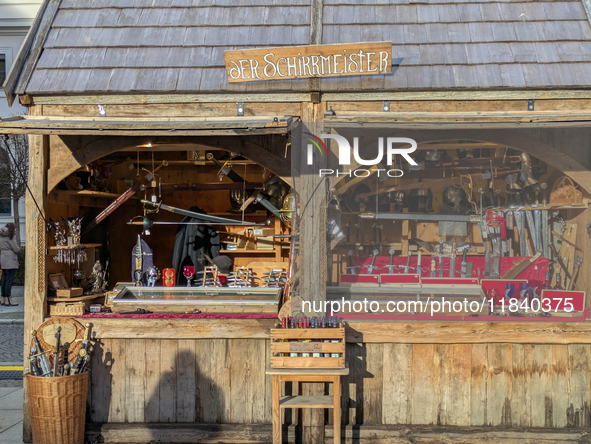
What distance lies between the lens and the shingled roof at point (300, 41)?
5.96 metres

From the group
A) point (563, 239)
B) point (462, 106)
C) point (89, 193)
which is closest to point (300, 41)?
point (462, 106)

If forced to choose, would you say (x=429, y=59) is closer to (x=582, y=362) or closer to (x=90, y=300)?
(x=582, y=362)

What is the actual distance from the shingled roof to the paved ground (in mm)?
3323

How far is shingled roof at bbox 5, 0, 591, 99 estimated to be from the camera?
596 cm

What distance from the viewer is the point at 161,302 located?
645cm

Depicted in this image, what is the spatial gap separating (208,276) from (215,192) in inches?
64.3

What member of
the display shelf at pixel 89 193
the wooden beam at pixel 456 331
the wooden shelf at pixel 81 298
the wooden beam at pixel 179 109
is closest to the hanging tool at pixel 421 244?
the wooden beam at pixel 456 331

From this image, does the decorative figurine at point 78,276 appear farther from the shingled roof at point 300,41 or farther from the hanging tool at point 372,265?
the hanging tool at point 372,265

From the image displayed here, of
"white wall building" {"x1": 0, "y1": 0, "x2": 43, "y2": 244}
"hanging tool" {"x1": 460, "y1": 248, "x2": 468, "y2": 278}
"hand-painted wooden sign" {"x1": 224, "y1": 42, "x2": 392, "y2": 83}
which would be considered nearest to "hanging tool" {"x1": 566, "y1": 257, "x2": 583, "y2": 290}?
"hanging tool" {"x1": 460, "y1": 248, "x2": 468, "y2": 278}

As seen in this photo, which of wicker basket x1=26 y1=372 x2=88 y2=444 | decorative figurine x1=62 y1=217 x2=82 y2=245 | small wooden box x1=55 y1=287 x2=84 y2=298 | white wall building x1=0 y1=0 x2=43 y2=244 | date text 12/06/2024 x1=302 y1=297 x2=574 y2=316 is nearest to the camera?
wicker basket x1=26 y1=372 x2=88 y2=444

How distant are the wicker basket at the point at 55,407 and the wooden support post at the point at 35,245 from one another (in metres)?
0.53

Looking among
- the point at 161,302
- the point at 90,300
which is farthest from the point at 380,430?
the point at 90,300

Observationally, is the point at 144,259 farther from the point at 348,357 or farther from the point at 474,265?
the point at 474,265

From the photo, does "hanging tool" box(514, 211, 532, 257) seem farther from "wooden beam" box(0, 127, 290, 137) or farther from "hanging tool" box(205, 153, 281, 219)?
"wooden beam" box(0, 127, 290, 137)
